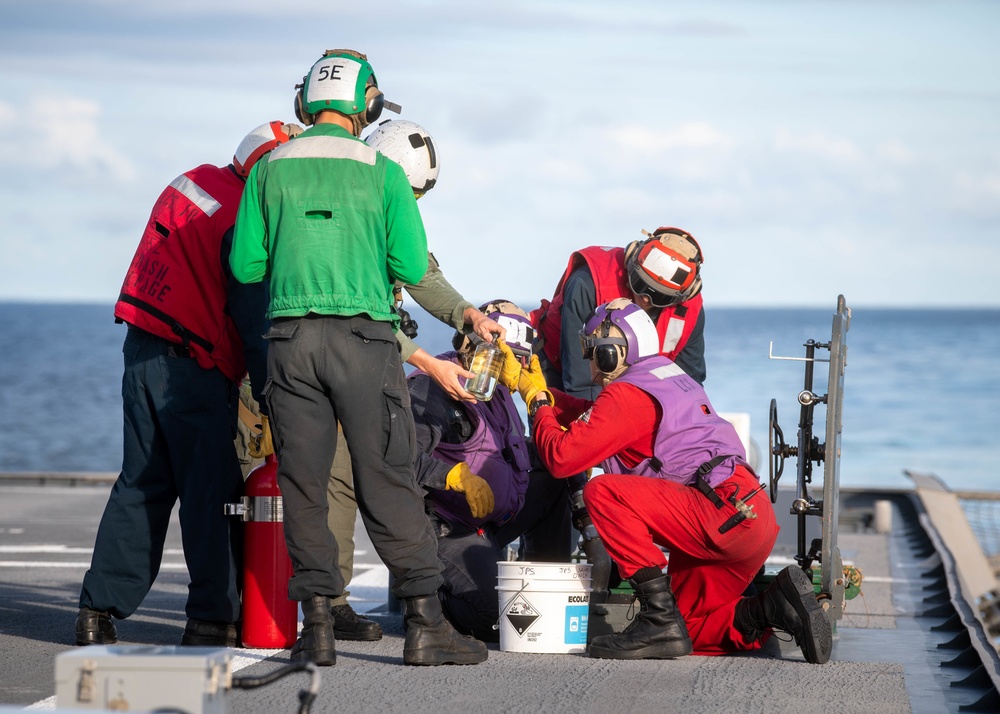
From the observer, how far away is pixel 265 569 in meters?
5.89

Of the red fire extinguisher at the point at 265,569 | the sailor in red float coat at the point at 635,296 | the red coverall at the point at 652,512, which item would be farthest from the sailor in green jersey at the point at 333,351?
the sailor in red float coat at the point at 635,296

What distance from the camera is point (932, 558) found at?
1059 centimetres

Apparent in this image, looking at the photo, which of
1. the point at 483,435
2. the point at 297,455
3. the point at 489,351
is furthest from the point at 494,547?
the point at 297,455

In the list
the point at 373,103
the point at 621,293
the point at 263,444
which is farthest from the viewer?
the point at 621,293

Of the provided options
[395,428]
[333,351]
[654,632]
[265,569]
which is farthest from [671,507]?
[265,569]

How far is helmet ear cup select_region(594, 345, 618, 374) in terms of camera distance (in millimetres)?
6109

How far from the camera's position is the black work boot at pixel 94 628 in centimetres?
574

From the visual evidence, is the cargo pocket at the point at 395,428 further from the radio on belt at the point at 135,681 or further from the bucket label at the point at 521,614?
the radio on belt at the point at 135,681

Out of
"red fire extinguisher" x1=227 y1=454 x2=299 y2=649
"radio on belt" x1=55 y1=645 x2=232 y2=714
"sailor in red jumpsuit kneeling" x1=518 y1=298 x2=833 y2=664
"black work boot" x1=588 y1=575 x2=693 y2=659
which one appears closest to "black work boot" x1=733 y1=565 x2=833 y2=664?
"sailor in red jumpsuit kneeling" x1=518 y1=298 x2=833 y2=664

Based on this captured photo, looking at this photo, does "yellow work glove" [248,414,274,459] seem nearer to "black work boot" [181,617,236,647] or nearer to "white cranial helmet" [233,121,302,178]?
"black work boot" [181,617,236,647]

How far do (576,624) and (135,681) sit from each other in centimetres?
283

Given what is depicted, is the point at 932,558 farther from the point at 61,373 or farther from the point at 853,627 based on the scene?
the point at 61,373

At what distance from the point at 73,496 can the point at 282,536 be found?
29.8 ft

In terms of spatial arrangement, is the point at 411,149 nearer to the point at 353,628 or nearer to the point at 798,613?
the point at 353,628
